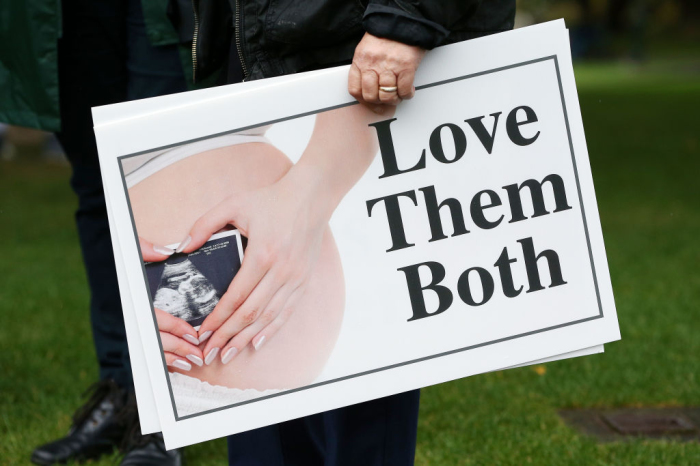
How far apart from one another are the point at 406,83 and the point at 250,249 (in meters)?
0.42

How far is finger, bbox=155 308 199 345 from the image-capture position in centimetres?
169

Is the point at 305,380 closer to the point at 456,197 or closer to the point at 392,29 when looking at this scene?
the point at 456,197

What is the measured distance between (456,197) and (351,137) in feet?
0.76

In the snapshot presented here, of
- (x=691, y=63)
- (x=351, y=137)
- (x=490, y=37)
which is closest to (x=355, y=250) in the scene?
(x=351, y=137)

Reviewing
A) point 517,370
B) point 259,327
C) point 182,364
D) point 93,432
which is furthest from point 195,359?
point 517,370

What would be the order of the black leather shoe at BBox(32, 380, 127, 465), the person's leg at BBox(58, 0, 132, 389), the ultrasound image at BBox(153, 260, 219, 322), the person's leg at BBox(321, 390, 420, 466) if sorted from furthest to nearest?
the black leather shoe at BBox(32, 380, 127, 465) < the person's leg at BBox(58, 0, 132, 389) < the person's leg at BBox(321, 390, 420, 466) < the ultrasound image at BBox(153, 260, 219, 322)

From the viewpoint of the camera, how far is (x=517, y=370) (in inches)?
137

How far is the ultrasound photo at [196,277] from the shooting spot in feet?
5.51

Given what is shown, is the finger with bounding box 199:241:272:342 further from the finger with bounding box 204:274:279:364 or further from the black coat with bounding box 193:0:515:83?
the black coat with bounding box 193:0:515:83

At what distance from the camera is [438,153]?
1.74 m

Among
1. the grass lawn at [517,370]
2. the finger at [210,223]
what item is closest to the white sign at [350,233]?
the finger at [210,223]

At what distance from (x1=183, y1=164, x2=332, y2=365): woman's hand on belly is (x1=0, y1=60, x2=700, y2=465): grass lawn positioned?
109 cm

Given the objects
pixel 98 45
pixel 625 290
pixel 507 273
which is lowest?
pixel 625 290

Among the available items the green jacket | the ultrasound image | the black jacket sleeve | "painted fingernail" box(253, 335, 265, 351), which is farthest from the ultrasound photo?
the green jacket
